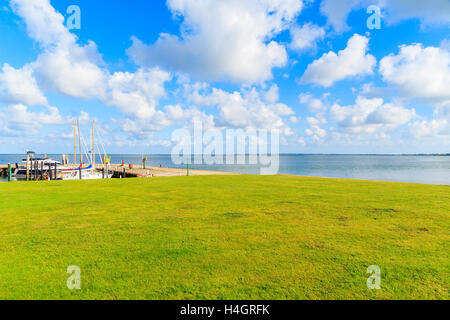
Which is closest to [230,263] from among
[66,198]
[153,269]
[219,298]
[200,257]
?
[200,257]

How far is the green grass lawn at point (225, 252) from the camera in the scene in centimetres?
383

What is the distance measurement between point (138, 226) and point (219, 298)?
14.0 feet

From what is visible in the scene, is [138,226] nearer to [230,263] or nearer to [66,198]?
[230,263]

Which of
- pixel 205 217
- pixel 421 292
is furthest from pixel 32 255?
pixel 421 292

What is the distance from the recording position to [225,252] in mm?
5188

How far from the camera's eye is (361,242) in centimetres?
579

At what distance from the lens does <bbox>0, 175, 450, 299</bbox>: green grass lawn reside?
3.83 metres

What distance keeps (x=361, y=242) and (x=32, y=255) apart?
7.14 m

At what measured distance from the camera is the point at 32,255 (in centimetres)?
502

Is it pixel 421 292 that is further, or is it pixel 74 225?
pixel 74 225

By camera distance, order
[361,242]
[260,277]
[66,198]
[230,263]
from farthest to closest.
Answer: [66,198] → [361,242] → [230,263] → [260,277]
